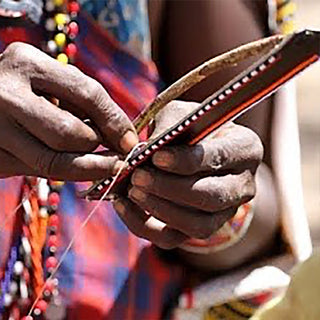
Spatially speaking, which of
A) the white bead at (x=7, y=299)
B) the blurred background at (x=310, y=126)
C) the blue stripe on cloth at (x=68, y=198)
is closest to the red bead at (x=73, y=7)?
the blue stripe on cloth at (x=68, y=198)

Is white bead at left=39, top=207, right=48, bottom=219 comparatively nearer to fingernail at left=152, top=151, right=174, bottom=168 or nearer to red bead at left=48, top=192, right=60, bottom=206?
red bead at left=48, top=192, right=60, bottom=206

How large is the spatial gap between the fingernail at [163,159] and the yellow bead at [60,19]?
Answer: 255 millimetres

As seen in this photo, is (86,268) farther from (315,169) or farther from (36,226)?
(315,169)

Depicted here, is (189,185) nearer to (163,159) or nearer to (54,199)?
(163,159)

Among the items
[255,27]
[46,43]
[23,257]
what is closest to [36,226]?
[23,257]

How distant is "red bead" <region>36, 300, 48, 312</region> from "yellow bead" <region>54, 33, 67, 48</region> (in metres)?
0.23

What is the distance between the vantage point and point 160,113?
44.2 inches

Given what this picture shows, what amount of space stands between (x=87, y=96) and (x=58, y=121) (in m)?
0.03

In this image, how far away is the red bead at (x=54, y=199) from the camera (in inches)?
49.8

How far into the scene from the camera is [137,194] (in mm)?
1088

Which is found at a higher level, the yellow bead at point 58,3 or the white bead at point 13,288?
the yellow bead at point 58,3

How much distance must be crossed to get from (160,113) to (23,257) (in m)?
0.22

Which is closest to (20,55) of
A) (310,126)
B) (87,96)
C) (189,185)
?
(87,96)

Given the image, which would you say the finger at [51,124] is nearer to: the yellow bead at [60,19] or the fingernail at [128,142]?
the fingernail at [128,142]
